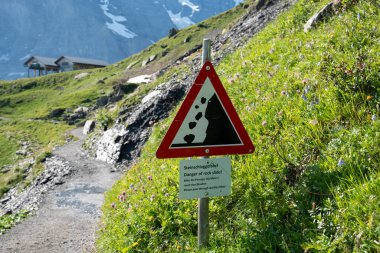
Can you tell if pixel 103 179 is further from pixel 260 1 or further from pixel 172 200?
pixel 260 1

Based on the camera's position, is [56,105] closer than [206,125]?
No

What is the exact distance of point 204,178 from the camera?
14.6ft

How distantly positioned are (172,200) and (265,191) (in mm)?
2037

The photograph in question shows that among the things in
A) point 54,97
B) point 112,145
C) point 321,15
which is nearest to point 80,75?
point 54,97

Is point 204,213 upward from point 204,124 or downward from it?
downward

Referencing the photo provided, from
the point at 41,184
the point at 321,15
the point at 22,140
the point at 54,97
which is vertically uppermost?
the point at 54,97

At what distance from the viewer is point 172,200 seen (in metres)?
6.43

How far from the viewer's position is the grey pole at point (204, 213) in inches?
178

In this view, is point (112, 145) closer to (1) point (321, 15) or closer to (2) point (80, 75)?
(1) point (321, 15)

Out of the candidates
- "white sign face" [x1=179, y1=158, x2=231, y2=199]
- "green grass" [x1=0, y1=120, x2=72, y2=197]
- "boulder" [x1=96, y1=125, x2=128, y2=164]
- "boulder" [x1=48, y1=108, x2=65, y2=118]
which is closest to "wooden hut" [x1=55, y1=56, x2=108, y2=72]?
"boulder" [x1=48, y1=108, x2=65, y2=118]

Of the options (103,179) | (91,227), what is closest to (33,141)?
(103,179)

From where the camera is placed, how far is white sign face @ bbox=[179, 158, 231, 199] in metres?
4.39

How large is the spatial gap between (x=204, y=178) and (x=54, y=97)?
77669 mm

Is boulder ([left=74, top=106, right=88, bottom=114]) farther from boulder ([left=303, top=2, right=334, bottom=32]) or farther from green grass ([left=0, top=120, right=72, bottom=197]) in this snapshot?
boulder ([left=303, top=2, right=334, bottom=32])
